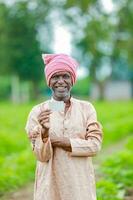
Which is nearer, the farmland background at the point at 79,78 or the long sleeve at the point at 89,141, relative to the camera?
the long sleeve at the point at 89,141

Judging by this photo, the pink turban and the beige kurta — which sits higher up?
the pink turban

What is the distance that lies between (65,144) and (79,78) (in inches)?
1721

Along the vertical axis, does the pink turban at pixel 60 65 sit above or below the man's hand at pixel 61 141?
above

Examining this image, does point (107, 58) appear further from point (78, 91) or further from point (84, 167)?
point (84, 167)

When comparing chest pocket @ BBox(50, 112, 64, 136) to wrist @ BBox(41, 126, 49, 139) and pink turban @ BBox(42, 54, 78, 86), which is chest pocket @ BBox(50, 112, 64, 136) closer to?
wrist @ BBox(41, 126, 49, 139)

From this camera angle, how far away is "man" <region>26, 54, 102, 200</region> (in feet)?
12.5

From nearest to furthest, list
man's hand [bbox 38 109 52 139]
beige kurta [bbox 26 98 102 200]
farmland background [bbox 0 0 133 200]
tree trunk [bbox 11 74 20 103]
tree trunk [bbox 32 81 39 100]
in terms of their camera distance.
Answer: man's hand [bbox 38 109 52 139] < beige kurta [bbox 26 98 102 200] < farmland background [bbox 0 0 133 200] < tree trunk [bbox 32 81 39 100] < tree trunk [bbox 11 74 20 103]

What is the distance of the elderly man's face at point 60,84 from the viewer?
385cm

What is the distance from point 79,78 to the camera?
47.5 meters

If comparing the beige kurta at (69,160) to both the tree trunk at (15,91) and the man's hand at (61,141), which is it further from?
the tree trunk at (15,91)

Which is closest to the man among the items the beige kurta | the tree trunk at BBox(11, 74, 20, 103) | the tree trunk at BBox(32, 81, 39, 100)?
the beige kurta

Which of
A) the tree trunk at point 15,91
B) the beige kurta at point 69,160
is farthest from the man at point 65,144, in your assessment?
the tree trunk at point 15,91

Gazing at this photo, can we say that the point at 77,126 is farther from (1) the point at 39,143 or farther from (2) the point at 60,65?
(2) the point at 60,65

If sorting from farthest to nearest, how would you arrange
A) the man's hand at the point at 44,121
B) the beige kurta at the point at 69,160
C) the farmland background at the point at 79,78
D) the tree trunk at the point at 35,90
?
the tree trunk at the point at 35,90, the farmland background at the point at 79,78, the beige kurta at the point at 69,160, the man's hand at the point at 44,121
